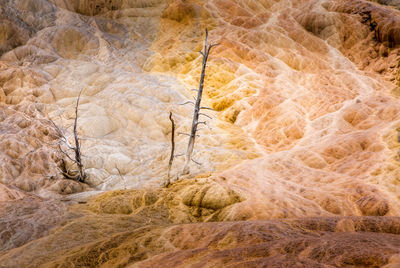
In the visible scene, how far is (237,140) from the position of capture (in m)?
19.4

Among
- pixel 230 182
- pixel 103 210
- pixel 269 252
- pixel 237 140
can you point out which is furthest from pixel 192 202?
pixel 237 140

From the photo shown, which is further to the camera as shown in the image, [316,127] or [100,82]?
[100,82]

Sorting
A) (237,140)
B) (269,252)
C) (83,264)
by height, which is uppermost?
(269,252)

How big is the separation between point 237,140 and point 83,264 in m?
14.5

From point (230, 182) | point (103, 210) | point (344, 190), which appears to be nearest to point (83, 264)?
point (103, 210)

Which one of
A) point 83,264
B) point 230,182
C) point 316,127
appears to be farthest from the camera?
point 316,127

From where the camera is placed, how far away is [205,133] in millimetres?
20109

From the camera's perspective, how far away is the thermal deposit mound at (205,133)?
6.67 m

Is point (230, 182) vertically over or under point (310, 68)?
under

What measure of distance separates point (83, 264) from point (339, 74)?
25754 mm

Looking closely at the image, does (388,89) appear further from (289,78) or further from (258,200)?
(258,200)

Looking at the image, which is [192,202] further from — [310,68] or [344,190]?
[310,68]

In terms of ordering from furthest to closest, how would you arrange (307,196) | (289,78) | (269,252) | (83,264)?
(289,78) < (307,196) < (83,264) < (269,252)

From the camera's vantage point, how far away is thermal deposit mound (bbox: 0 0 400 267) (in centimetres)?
667
